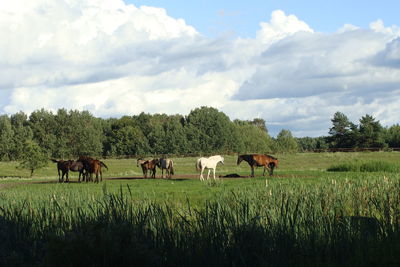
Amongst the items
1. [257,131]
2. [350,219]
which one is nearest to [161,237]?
[350,219]

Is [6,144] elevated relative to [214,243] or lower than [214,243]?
elevated

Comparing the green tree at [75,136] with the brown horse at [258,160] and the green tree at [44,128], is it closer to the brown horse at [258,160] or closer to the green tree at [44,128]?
the green tree at [44,128]

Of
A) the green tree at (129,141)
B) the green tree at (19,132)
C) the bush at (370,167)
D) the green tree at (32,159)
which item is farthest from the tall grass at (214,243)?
the green tree at (129,141)

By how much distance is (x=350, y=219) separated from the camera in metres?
9.99

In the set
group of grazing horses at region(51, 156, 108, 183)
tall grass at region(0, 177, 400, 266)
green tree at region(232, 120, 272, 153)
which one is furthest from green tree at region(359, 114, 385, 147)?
tall grass at region(0, 177, 400, 266)

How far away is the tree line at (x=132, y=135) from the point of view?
99.0m

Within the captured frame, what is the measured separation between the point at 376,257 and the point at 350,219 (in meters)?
1.79

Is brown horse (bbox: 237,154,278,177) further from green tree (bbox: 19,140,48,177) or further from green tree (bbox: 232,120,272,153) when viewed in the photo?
green tree (bbox: 232,120,272,153)

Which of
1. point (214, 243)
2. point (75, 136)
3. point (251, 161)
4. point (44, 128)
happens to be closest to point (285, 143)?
point (75, 136)

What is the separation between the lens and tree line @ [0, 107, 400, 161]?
9900cm

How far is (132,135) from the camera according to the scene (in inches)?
4545

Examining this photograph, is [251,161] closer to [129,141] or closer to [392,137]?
[392,137]

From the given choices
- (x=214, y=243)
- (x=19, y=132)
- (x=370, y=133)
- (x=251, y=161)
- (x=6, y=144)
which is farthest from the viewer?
(x=19, y=132)

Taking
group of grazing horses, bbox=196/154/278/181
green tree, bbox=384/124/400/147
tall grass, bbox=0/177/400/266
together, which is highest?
green tree, bbox=384/124/400/147
